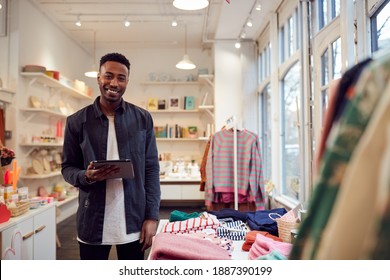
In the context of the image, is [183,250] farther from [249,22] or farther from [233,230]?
[249,22]

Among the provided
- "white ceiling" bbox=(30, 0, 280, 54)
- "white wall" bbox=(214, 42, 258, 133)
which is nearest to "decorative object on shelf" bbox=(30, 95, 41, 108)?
"white ceiling" bbox=(30, 0, 280, 54)

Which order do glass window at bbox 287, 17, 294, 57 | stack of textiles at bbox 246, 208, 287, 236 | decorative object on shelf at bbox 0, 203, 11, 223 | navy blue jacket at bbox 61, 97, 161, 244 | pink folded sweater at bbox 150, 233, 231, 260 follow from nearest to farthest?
pink folded sweater at bbox 150, 233, 231, 260
navy blue jacket at bbox 61, 97, 161, 244
stack of textiles at bbox 246, 208, 287, 236
decorative object on shelf at bbox 0, 203, 11, 223
glass window at bbox 287, 17, 294, 57

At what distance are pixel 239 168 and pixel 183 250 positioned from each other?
1826mm

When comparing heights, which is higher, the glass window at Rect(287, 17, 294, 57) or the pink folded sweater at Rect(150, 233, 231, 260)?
the glass window at Rect(287, 17, 294, 57)

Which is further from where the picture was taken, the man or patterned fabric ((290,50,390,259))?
the man

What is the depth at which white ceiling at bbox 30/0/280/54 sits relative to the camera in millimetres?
3389

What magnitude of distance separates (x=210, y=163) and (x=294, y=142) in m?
0.86

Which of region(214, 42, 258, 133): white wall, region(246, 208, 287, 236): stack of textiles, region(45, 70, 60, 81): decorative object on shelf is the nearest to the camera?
region(246, 208, 287, 236): stack of textiles

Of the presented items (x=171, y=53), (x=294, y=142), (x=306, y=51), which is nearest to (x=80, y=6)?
(x=171, y=53)

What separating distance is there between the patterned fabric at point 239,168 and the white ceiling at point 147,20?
1415 millimetres

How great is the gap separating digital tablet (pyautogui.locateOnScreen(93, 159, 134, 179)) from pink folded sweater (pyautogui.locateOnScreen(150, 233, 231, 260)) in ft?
0.87

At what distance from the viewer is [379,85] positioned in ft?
1.10

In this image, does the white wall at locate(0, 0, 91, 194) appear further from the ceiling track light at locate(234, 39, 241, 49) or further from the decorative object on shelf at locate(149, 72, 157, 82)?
the ceiling track light at locate(234, 39, 241, 49)

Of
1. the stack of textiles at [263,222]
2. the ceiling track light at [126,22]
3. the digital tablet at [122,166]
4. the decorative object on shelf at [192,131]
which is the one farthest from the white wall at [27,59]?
the stack of textiles at [263,222]
